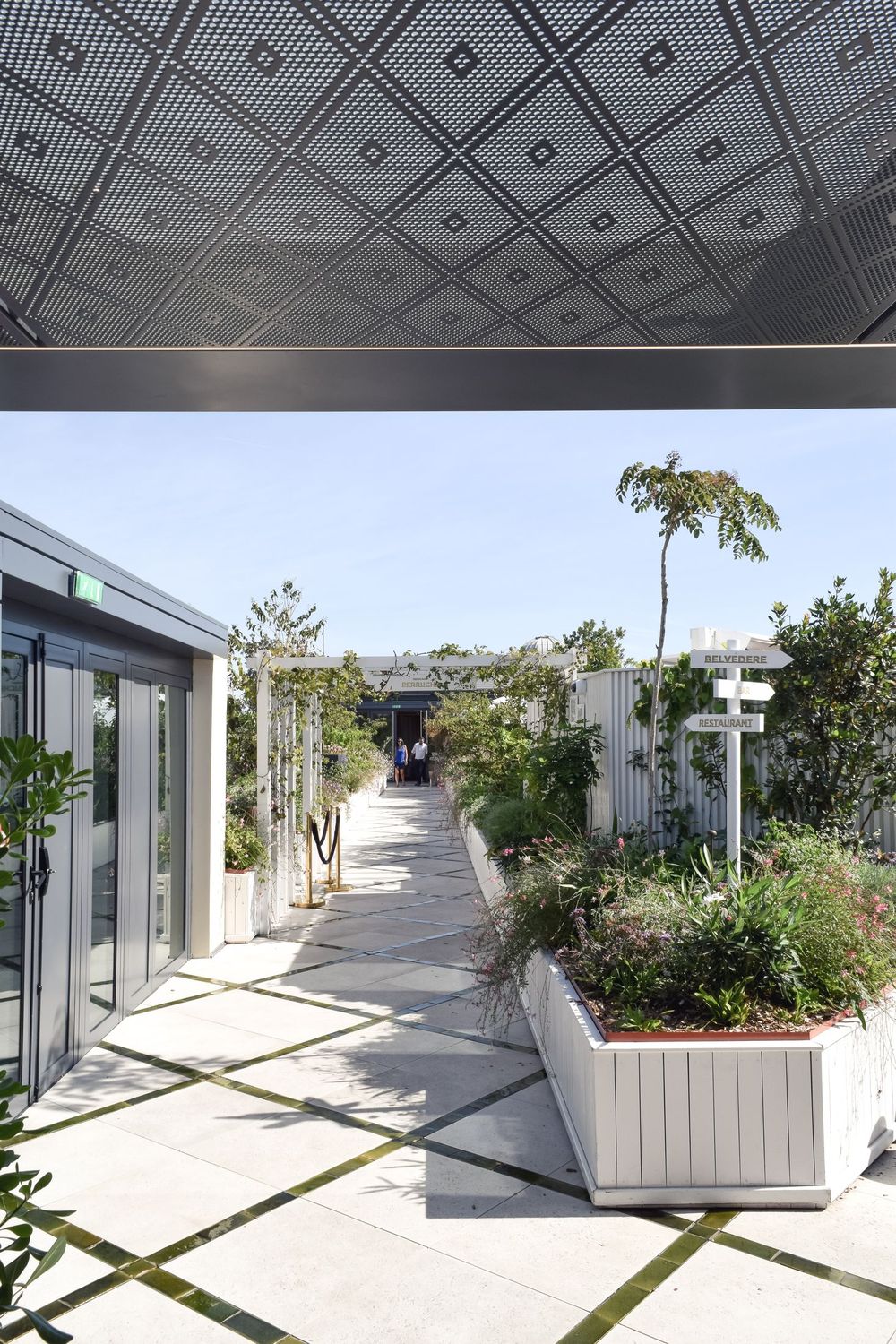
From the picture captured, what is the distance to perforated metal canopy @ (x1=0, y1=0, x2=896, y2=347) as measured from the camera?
2.38ft

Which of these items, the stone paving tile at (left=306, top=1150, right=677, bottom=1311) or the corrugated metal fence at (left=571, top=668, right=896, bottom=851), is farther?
the corrugated metal fence at (left=571, top=668, right=896, bottom=851)

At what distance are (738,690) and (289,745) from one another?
5.40 meters

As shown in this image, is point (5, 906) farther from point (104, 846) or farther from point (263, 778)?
point (263, 778)

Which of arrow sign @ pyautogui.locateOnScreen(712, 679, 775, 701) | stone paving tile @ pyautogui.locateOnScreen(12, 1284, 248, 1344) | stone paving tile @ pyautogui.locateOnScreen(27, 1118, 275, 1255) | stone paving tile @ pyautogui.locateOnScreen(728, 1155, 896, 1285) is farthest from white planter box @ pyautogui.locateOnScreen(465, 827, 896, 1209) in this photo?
arrow sign @ pyautogui.locateOnScreen(712, 679, 775, 701)

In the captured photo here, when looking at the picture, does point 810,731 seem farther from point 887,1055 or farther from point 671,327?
point 671,327

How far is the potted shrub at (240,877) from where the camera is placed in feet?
27.5

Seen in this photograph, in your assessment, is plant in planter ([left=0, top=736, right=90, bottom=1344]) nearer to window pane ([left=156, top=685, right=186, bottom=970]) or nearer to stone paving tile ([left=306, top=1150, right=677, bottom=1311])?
stone paving tile ([left=306, top=1150, right=677, bottom=1311])

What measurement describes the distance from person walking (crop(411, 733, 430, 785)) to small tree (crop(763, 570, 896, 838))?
2256cm

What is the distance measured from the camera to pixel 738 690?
5277 millimetres

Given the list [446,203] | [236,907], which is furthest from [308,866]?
[446,203]

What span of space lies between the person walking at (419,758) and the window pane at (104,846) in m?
23.2

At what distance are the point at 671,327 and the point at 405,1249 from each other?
10.7 feet

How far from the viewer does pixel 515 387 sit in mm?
1252

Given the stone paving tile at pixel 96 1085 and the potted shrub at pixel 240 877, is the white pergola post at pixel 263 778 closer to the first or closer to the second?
the potted shrub at pixel 240 877
